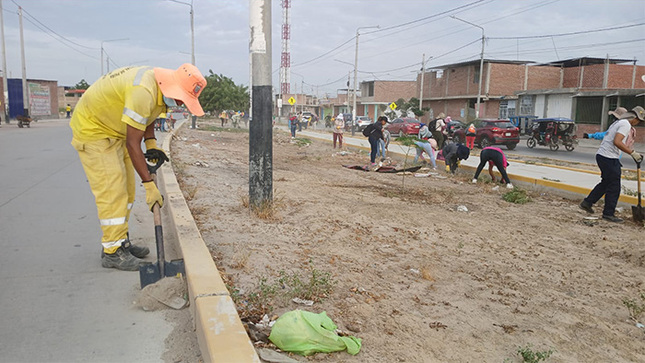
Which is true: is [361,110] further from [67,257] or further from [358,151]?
[67,257]

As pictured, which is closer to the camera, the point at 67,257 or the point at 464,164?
the point at 67,257

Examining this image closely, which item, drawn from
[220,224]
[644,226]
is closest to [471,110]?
[644,226]

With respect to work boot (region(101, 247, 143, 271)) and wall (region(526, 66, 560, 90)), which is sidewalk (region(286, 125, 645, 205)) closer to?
work boot (region(101, 247, 143, 271))

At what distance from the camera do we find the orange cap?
3.93 metres

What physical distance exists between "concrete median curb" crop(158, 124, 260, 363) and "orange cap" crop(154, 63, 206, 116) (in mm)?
1171

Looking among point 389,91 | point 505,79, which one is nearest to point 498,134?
point 505,79

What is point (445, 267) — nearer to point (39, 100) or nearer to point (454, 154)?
point (454, 154)

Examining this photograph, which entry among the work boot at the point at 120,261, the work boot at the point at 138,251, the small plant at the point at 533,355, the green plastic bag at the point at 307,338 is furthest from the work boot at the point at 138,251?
the small plant at the point at 533,355

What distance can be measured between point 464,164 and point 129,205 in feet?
35.5

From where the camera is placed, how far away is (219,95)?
5047cm

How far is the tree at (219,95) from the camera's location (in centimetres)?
5006

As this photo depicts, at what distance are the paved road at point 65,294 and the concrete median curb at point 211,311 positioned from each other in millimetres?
322

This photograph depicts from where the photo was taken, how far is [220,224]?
5.52 m

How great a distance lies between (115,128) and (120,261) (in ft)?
3.78
